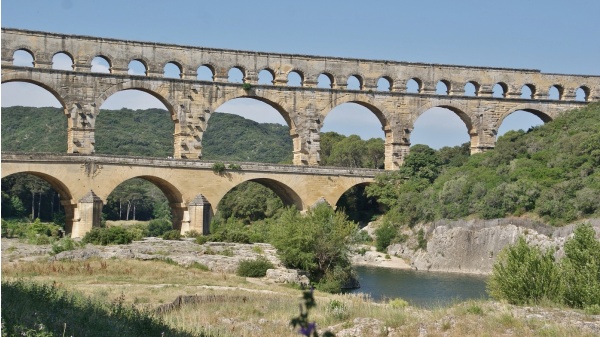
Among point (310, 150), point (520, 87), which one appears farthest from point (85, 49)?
point (520, 87)

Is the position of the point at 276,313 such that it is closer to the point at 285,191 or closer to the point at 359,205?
the point at 285,191

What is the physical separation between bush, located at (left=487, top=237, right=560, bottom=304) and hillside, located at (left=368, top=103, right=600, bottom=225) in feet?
53.8

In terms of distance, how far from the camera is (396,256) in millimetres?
46000

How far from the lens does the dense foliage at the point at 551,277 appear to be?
21.8 m

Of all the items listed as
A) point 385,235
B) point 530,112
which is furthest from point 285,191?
point 530,112

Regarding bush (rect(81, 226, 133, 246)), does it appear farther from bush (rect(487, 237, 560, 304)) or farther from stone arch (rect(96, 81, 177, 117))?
bush (rect(487, 237, 560, 304))

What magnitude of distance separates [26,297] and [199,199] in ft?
100

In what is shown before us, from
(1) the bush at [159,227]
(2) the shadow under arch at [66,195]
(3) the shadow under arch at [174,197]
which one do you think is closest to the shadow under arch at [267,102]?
(3) the shadow under arch at [174,197]

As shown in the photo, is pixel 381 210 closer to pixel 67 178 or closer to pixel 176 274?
pixel 67 178

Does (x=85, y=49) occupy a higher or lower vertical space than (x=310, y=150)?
higher

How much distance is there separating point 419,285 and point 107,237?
14055 mm

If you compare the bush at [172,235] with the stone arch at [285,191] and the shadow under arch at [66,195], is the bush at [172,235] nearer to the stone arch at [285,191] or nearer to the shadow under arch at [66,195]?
the shadow under arch at [66,195]

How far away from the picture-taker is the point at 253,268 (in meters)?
31.4

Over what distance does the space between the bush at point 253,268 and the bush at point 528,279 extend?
36.3 ft
